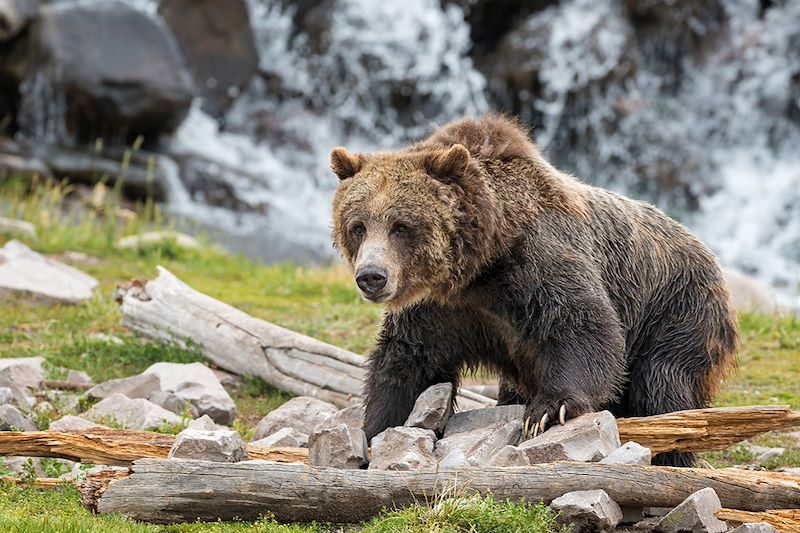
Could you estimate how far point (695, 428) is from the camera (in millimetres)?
5137

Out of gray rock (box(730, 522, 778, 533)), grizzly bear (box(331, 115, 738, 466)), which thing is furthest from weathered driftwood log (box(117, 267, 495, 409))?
gray rock (box(730, 522, 778, 533))

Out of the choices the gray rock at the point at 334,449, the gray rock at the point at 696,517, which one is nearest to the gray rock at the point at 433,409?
the gray rock at the point at 334,449

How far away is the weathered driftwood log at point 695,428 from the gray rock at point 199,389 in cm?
275

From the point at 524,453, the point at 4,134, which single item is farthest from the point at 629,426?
the point at 4,134

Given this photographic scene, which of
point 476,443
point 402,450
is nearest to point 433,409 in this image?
point 476,443

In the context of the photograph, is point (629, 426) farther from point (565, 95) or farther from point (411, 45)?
point (411, 45)

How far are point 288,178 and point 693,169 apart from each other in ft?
26.7

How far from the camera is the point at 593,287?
18.6ft

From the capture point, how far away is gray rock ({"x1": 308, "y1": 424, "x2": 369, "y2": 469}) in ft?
16.5

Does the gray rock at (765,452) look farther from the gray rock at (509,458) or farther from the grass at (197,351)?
the gray rock at (509,458)

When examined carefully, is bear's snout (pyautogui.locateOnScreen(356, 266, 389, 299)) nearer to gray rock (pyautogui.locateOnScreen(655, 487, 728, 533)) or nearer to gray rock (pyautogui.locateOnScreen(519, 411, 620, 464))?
gray rock (pyautogui.locateOnScreen(519, 411, 620, 464))

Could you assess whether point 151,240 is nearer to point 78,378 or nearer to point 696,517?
point 78,378

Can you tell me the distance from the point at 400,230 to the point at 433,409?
965mm

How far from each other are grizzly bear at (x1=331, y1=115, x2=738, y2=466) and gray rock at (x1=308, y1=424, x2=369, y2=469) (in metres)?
0.72
